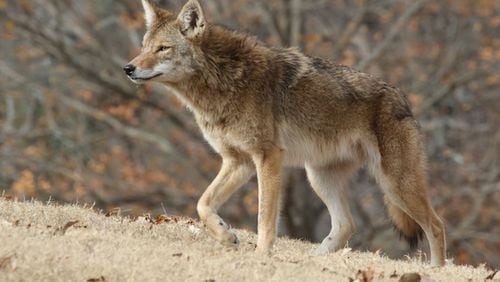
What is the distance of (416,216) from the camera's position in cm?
875

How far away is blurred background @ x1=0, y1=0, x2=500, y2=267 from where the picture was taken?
723 inches

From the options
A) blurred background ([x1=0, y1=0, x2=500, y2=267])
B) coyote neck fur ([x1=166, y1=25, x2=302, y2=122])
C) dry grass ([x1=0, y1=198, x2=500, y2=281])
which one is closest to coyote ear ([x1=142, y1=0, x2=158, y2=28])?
coyote neck fur ([x1=166, y1=25, x2=302, y2=122])

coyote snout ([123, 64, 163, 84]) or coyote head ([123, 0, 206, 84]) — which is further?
coyote head ([123, 0, 206, 84])

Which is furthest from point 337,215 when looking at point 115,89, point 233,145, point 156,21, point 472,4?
point 472,4

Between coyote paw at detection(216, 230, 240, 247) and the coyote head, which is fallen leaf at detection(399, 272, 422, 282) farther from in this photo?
the coyote head

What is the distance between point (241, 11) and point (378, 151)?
10924 mm

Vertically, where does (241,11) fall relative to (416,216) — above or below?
above

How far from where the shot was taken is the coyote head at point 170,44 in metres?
8.33

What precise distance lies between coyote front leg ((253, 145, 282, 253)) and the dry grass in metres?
0.19

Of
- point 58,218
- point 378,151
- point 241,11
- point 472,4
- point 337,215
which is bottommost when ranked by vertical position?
point 58,218

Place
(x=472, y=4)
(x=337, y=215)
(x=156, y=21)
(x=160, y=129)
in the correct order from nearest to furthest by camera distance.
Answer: (x=156, y=21) < (x=337, y=215) < (x=472, y=4) < (x=160, y=129)

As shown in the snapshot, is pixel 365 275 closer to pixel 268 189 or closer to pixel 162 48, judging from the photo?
pixel 268 189

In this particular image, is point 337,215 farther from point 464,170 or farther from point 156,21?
point 464,170

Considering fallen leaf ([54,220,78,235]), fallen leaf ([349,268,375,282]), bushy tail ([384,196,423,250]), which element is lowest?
fallen leaf ([54,220,78,235])
